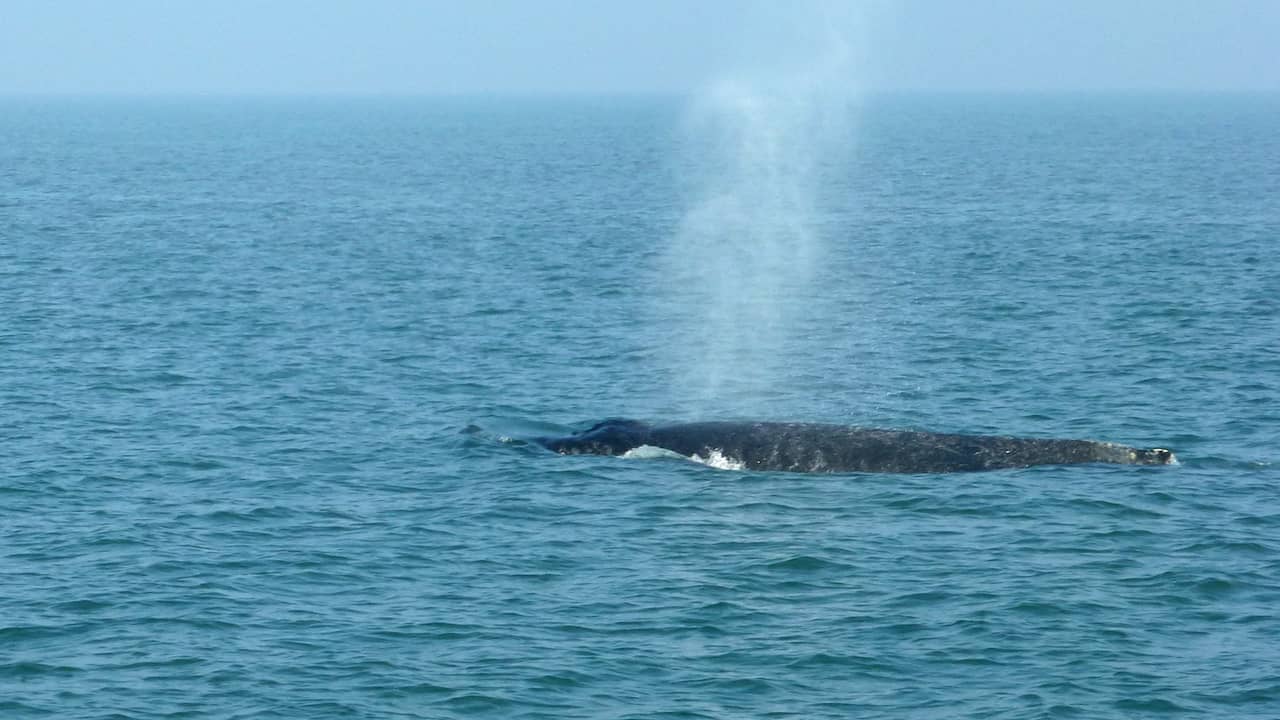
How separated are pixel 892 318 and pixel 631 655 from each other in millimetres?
37231

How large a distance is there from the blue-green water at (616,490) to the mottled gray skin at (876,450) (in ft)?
2.47

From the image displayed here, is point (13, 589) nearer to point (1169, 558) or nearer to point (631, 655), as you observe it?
point (631, 655)

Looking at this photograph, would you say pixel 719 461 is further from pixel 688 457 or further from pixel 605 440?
pixel 605 440

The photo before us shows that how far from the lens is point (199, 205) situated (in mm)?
111500

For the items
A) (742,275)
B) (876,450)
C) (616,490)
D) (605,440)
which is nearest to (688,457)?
(605,440)

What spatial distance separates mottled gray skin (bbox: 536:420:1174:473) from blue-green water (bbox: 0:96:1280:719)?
0.75 m

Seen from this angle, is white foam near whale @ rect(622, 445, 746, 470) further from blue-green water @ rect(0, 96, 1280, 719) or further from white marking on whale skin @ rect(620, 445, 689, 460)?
blue-green water @ rect(0, 96, 1280, 719)

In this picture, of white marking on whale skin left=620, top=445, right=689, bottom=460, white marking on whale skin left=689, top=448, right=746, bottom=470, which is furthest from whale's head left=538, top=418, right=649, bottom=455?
white marking on whale skin left=689, top=448, right=746, bottom=470

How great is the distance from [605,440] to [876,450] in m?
6.36

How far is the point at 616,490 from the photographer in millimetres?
37500

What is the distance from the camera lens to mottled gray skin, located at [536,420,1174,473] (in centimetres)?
3878

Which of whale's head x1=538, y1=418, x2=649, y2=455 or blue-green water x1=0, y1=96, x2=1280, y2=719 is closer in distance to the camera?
blue-green water x1=0, y1=96, x2=1280, y2=719

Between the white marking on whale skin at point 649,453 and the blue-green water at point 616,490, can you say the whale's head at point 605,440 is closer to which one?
the white marking on whale skin at point 649,453

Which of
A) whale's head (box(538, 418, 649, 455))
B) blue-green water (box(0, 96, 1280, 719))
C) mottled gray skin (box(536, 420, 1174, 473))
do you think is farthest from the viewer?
whale's head (box(538, 418, 649, 455))
